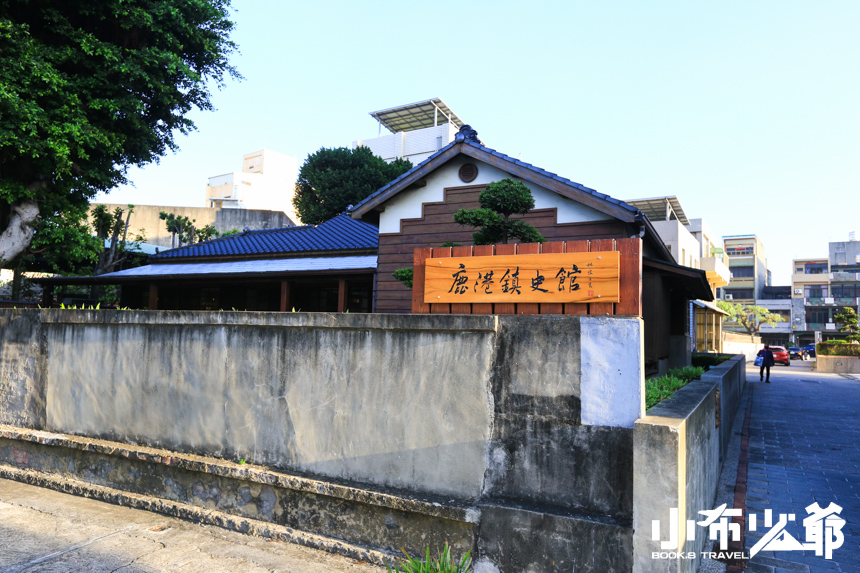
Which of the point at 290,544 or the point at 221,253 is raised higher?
the point at 221,253

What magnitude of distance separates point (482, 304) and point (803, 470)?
23.6 feet

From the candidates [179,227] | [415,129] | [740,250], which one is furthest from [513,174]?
[740,250]

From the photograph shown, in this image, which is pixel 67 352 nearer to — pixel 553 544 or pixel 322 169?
pixel 553 544

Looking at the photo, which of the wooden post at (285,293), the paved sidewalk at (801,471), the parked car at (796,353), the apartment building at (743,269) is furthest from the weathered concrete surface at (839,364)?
the apartment building at (743,269)

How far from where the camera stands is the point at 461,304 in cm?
527

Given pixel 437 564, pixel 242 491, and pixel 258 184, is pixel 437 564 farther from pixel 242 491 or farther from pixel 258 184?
pixel 258 184

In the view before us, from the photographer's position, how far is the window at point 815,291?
63.4m

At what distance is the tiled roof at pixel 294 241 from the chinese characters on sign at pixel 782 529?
12.4m

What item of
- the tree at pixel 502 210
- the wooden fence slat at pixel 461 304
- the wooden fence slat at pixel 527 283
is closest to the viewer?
the wooden fence slat at pixel 527 283

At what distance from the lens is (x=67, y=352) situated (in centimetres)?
752

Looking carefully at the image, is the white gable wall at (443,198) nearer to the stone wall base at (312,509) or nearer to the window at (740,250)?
the stone wall base at (312,509)

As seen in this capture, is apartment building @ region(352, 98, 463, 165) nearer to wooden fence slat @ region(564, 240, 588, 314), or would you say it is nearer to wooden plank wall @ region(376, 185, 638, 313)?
wooden plank wall @ region(376, 185, 638, 313)

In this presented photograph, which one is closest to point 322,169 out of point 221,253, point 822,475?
point 221,253

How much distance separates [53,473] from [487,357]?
6.72m
